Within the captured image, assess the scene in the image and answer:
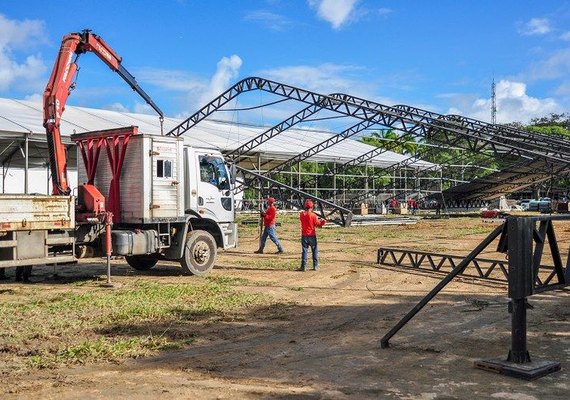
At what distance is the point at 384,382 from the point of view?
17.6 ft

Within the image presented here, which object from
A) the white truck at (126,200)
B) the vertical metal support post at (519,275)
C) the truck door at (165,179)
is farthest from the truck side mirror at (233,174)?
the vertical metal support post at (519,275)

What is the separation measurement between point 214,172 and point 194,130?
2048cm

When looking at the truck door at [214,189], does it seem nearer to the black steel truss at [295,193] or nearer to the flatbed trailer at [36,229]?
the flatbed trailer at [36,229]

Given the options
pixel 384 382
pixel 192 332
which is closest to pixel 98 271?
pixel 192 332

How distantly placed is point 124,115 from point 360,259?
21.5 metres

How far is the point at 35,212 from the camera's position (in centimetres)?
1046

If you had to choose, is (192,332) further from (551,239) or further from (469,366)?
(551,239)

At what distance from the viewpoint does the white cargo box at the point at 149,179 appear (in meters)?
12.0

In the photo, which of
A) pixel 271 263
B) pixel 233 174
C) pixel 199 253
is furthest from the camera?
pixel 271 263

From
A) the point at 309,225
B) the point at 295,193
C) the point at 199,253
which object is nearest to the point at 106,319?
the point at 199,253

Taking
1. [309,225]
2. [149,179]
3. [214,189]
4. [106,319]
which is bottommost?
[106,319]

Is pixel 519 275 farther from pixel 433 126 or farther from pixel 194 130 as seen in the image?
pixel 194 130

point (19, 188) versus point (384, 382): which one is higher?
point (19, 188)

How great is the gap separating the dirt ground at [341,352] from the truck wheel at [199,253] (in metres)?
A: 0.79
